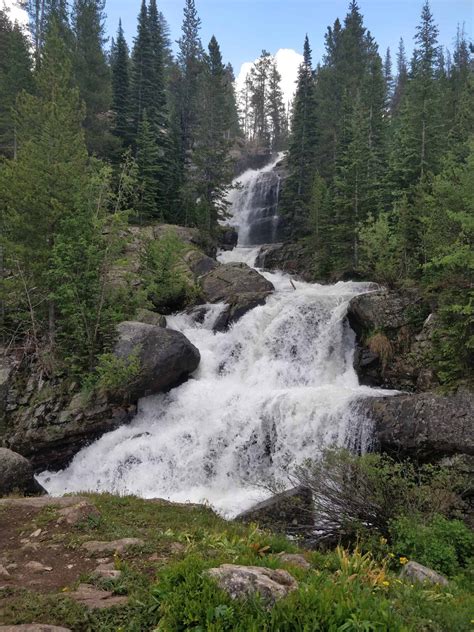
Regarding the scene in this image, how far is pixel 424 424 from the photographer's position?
12.1 metres

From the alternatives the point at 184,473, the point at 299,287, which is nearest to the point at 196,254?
the point at 299,287

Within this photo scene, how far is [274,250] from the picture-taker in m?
35.1

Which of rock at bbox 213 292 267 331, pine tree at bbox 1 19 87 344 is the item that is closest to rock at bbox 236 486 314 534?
rock at bbox 213 292 267 331

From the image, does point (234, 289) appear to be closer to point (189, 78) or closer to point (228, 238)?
point (228, 238)

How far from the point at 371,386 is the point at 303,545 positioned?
904cm

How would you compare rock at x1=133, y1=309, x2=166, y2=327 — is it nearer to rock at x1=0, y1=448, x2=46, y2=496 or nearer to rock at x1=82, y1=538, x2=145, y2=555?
rock at x1=0, y1=448, x2=46, y2=496

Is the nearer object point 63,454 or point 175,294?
point 63,454

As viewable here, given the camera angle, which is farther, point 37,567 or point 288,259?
point 288,259

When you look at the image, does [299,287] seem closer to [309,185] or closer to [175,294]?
[175,294]

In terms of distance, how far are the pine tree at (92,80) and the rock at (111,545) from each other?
1258 inches

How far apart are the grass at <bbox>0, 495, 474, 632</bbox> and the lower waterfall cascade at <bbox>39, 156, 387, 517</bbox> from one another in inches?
200

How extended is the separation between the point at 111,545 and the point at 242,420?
8.71 metres

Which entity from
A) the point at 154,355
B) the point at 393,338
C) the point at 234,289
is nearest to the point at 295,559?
the point at 154,355

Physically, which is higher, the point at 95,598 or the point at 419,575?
the point at 95,598
